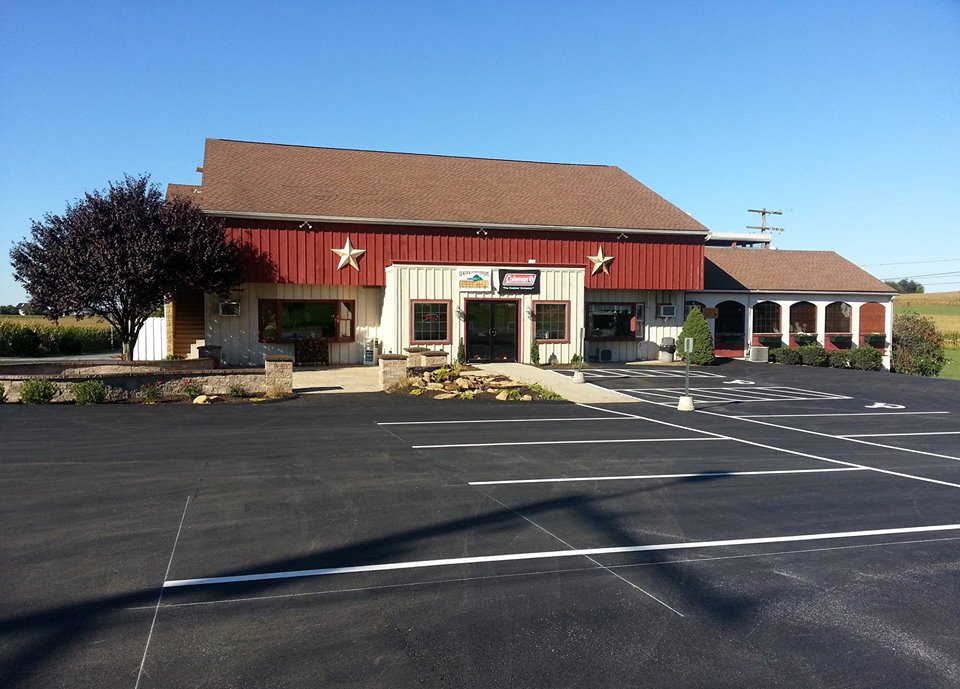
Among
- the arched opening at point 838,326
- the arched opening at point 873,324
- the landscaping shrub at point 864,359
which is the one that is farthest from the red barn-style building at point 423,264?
the arched opening at point 873,324

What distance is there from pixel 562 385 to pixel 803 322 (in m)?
20.3

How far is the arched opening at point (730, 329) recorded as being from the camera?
34.1 metres

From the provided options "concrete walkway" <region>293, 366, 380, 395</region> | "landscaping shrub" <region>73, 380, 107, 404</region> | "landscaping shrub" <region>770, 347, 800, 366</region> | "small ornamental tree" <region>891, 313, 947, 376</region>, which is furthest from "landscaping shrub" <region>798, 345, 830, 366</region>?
"landscaping shrub" <region>73, 380, 107, 404</region>

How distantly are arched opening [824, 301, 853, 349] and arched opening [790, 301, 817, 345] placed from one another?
0.70m

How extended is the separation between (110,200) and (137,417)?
9603 mm

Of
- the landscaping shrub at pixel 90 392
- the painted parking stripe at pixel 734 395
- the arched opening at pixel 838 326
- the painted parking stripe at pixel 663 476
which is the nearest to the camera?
the painted parking stripe at pixel 663 476

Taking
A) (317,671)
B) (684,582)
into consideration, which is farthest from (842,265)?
(317,671)

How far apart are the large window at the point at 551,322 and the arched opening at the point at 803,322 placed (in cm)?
1427

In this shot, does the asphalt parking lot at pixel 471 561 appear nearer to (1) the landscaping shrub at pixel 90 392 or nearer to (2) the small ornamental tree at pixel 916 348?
(1) the landscaping shrub at pixel 90 392

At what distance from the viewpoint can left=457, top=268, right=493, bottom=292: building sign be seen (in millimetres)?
25594

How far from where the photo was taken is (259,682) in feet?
13.3

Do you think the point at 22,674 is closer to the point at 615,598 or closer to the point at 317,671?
the point at 317,671

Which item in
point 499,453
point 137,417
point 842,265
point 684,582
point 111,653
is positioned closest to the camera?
point 111,653

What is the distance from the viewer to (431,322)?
2555 cm
